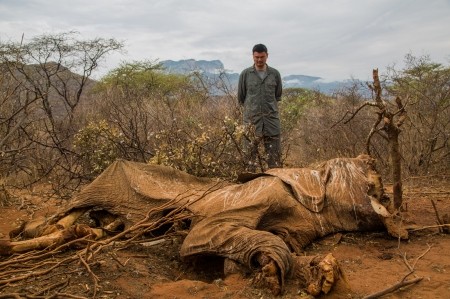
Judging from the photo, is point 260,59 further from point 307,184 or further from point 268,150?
point 307,184

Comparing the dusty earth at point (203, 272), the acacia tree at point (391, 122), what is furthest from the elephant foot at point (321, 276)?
the acacia tree at point (391, 122)

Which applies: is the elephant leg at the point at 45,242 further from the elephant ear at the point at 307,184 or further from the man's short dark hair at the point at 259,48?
the man's short dark hair at the point at 259,48

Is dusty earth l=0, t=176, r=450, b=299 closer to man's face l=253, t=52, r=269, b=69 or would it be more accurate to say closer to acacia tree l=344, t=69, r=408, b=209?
acacia tree l=344, t=69, r=408, b=209

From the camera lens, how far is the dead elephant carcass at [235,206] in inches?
151

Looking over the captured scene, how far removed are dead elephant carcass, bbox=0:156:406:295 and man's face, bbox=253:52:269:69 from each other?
7.83 feet

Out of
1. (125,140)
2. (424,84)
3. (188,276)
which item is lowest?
(188,276)

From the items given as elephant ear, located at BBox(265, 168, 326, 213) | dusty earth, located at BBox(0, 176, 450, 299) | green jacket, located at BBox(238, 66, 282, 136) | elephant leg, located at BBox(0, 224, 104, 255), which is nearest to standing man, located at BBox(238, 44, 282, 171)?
green jacket, located at BBox(238, 66, 282, 136)

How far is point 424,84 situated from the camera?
8.54m

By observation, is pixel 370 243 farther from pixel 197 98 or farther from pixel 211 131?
pixel 197 98

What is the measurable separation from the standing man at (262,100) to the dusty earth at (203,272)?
89.8 inches

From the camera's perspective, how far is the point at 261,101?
669 cm

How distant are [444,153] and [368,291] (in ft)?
17.8

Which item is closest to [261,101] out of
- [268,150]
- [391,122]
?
[268,150]

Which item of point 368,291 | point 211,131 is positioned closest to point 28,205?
point 211,131
